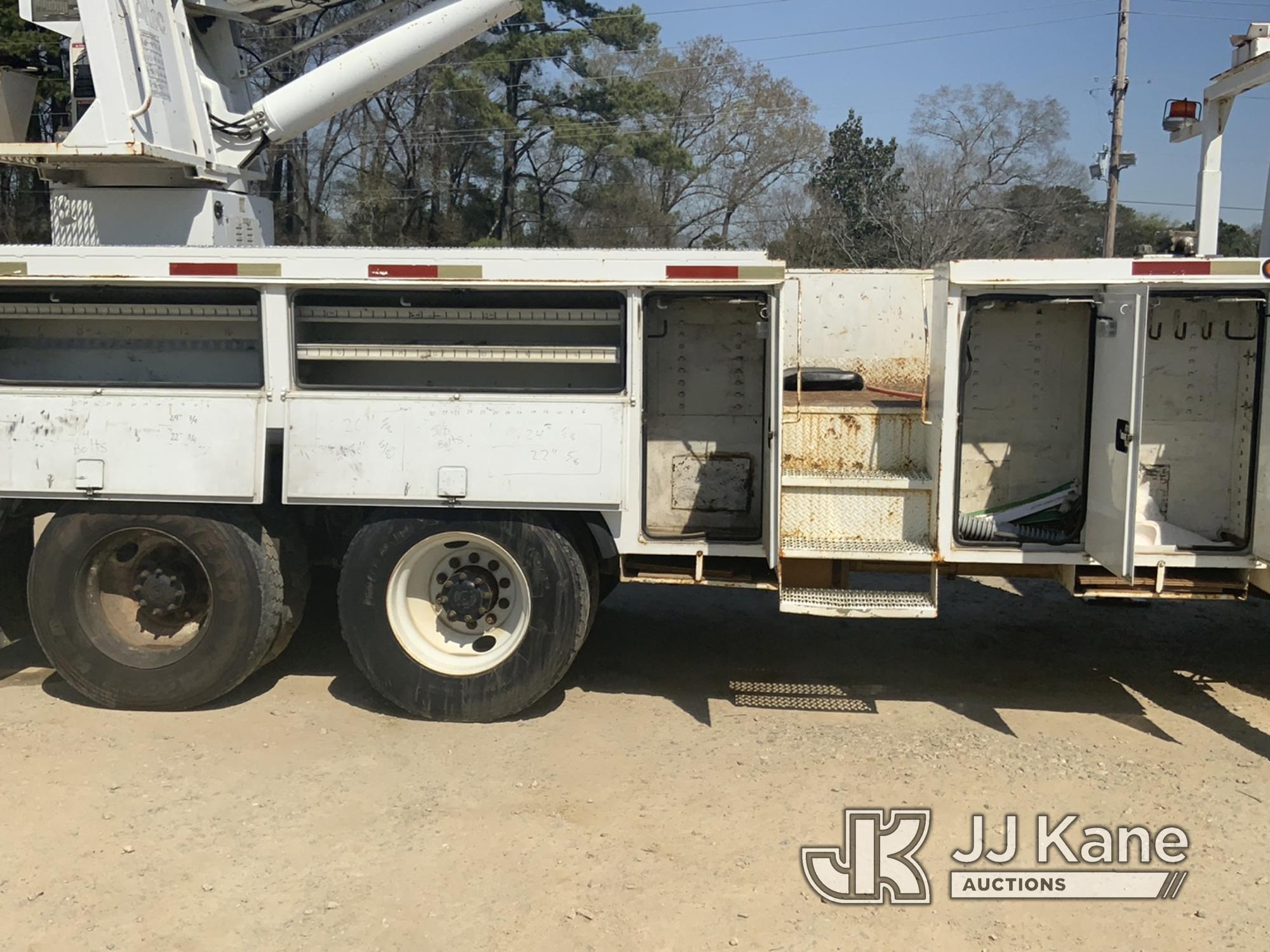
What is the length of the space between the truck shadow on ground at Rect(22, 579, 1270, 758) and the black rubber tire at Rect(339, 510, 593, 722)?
0.26 meters

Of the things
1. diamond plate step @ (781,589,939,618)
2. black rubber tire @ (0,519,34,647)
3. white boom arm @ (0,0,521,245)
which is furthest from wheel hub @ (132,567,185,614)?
diamond plate step @ (781,589,939,618)

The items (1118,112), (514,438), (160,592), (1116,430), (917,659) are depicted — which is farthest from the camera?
(1118,112)

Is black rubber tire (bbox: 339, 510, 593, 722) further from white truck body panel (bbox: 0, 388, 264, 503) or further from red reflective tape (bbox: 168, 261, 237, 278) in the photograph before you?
red reflective tape (bbox: 168, 261, 237, 278)

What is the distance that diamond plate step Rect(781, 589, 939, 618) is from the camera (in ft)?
18.0

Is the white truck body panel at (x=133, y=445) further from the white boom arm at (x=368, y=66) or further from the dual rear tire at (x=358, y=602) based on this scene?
the white boom arm at (x=368, y=66)

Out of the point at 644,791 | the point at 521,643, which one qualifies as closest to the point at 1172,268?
the point at 644,791

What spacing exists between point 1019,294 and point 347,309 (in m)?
3.36

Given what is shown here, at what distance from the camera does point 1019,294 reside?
5488mm

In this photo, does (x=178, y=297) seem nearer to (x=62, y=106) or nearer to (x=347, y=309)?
(x=347, y=309)

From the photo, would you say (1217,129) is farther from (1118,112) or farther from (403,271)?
(1118,112)

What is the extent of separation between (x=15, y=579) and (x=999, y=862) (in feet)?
17.9

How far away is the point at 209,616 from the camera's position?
5750 millimetres

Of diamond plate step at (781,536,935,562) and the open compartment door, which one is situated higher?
the open compartment door

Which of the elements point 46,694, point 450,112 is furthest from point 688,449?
point 450,112
